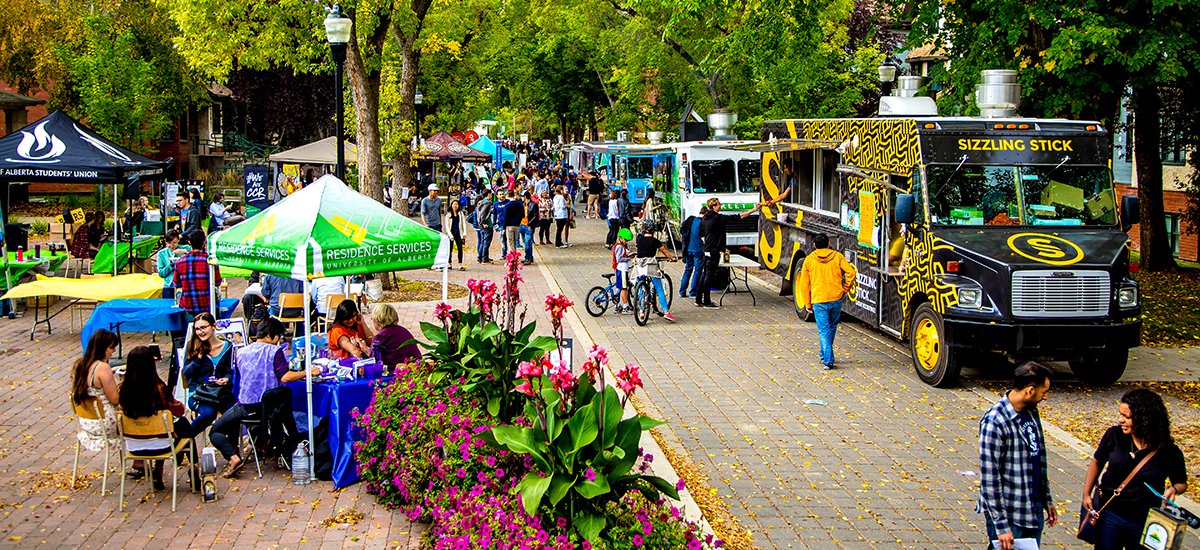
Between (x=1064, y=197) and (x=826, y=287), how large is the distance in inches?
110

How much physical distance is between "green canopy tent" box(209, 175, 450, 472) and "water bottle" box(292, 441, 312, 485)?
9 cm

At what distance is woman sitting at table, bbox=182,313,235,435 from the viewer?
26.7 feet

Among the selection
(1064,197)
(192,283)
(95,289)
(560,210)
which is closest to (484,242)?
(560,210)

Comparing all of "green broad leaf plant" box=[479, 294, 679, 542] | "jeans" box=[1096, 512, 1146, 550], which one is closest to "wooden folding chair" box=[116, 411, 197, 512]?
"green broad leaf plant" box=[479, 294, 679, 542]

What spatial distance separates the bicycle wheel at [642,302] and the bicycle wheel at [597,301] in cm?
99

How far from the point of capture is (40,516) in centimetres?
704

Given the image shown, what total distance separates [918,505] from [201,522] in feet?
16.5

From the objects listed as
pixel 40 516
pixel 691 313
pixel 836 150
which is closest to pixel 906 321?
→ pixel 836 150

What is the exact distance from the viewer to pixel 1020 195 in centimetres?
1131

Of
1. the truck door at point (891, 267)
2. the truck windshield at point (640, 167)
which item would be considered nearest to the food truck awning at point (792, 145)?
the truck door at point (891, 267)

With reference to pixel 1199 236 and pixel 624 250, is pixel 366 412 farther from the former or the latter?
pixel 1199 236

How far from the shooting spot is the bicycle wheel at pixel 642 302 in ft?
49.1

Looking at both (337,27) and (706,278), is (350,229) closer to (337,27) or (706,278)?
(337,27)

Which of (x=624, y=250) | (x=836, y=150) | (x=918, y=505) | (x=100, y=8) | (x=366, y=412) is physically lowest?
(x=918, y=505)
